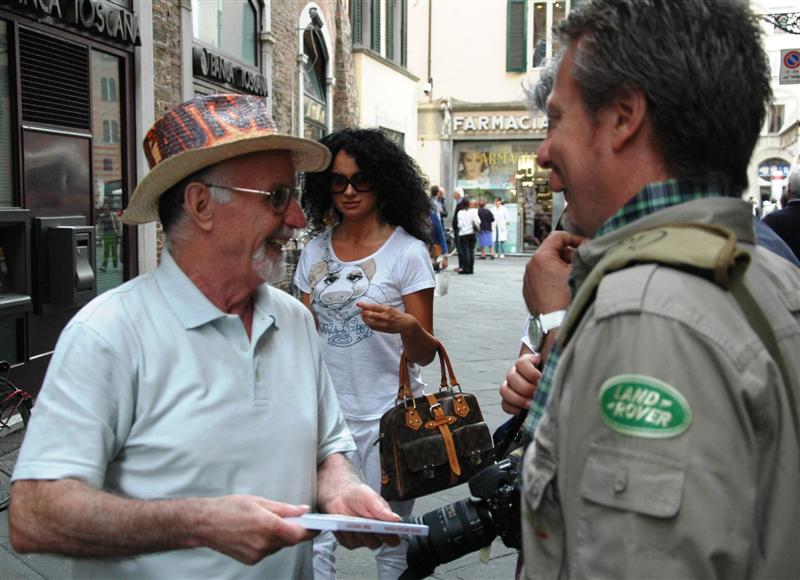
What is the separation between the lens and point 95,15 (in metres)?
7.43

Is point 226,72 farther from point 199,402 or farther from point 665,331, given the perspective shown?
point 665,331

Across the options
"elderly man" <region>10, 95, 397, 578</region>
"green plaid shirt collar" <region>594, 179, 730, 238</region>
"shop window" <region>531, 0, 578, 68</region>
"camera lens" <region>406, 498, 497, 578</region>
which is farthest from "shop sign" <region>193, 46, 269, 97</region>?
"shop window" <region>531, 0, 578, 68</region>

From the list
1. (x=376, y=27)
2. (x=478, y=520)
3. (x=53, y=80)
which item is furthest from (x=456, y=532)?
(x=376, y=27)

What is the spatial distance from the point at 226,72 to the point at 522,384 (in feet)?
31.5

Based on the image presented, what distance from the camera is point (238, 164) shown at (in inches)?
79.2

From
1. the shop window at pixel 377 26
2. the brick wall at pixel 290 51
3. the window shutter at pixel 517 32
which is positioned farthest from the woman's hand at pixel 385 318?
the window shutter at pixel 517 32

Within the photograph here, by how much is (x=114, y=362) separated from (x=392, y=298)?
179cm

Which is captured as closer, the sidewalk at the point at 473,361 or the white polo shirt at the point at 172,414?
the white polo shirt at the point at 172,414

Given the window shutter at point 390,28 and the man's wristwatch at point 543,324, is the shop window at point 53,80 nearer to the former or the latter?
the man's wristwatch at point 543,324

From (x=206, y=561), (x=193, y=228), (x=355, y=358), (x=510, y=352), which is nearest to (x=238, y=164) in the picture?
(x=193, y=228)

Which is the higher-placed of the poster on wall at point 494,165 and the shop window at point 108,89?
the poster on wall at point 494,165

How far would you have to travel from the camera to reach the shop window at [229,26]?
1050 centimetres

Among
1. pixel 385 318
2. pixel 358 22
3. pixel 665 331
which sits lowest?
pixel 385 318

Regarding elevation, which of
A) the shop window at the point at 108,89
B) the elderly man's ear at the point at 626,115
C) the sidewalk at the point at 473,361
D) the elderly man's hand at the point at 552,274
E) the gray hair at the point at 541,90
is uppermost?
the shop window at the point at 108,89
